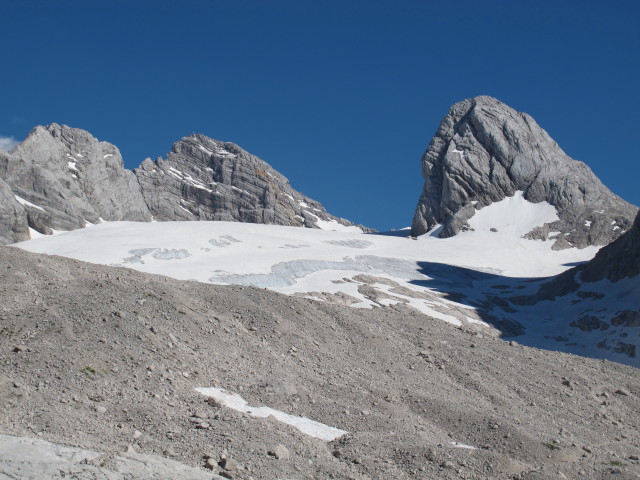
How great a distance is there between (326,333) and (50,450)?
697 inches

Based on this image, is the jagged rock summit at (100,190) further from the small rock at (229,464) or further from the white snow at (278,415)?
the small rock at (229,464)

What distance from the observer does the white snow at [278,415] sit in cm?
1953

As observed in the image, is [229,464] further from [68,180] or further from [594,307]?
[68,180]

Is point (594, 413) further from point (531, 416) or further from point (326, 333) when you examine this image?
point (326, 333)

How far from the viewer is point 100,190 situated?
147375mm

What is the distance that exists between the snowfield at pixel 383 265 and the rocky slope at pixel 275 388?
1846cm

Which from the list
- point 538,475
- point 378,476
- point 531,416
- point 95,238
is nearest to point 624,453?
point 531,416

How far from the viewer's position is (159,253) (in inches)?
2867

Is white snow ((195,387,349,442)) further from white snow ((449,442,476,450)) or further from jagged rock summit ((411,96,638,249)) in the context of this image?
jagged rock summit ((411,96,638,249))

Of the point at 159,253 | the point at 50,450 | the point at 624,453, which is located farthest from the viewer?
the point at 159,253

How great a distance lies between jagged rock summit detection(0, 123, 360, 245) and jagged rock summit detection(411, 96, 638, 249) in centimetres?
5960

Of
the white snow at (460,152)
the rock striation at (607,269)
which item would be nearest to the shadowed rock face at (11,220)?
the rock striation at (607,269)

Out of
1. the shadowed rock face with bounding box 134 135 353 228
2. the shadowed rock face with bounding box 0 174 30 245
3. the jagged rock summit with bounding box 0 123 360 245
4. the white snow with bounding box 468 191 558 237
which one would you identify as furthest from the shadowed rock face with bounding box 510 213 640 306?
the shadowed rock face with bounding box 134 135 353 228

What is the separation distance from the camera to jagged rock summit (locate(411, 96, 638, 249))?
116750 mm
